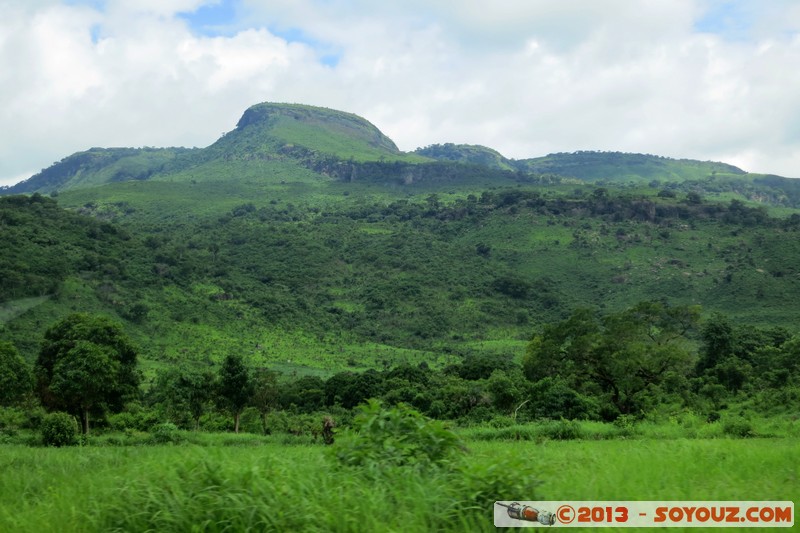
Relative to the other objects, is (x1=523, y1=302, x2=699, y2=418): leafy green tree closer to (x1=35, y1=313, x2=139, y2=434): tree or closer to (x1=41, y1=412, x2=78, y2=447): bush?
(x1=35, y1=313, x2=139, y2=434): tree

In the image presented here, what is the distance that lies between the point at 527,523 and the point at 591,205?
4999 inches

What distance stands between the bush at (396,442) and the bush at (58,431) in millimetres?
15200

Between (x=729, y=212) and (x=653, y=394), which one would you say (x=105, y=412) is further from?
(x=729, y=212)

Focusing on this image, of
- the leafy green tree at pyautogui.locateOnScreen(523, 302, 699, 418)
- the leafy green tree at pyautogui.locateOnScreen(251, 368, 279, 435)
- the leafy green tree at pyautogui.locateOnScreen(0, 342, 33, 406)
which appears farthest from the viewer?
the leafy green tree at pyautogui.locateOnScreen(251, 368, 279, 435)

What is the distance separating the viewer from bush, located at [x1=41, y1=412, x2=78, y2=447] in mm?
18812

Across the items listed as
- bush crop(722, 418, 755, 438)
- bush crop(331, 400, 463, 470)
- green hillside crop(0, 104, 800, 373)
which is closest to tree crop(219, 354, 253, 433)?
bush crop(722, 418, 755, 438)

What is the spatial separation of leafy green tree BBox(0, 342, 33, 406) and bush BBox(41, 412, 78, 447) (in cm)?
1234

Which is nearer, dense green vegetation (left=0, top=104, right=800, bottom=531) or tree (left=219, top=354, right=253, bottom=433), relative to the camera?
dense green vegetation (left=0, top=104, right=800, bottom=531)

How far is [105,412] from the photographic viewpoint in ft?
95.1

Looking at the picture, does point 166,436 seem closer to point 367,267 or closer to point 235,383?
point 235,383

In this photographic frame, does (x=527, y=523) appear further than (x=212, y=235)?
No

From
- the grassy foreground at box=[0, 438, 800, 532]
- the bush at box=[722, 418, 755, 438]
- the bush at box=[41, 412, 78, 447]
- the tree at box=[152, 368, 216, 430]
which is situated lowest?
the tree at box=[152, 368, 216, 430]

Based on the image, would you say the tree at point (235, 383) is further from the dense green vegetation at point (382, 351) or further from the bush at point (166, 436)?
the bush at point (166, 436)

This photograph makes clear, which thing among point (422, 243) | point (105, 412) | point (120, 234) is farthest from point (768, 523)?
point (422, 243)
